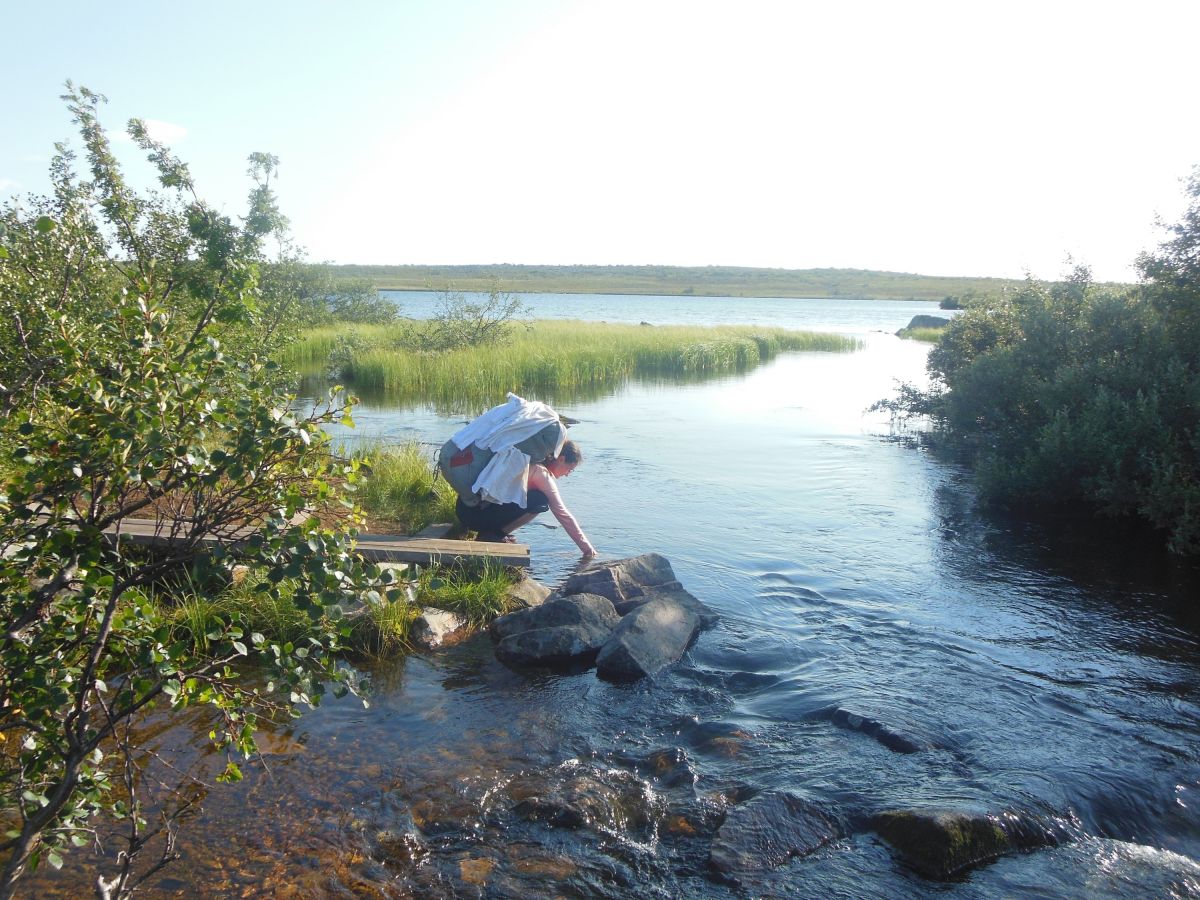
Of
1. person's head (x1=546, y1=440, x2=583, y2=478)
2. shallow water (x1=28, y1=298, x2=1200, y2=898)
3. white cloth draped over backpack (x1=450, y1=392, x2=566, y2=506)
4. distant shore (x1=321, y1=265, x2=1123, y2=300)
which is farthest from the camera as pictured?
distant shore (x1=321, y1=265, x2=1123, y2=300)

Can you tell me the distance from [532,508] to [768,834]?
17.2 feet

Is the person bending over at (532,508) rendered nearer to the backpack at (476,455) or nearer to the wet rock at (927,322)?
the backpack at (476,455)

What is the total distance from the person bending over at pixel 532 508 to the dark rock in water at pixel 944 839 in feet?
17.2

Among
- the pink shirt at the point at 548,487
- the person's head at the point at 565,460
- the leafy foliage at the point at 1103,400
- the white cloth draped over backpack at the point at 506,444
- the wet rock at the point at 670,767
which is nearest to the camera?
the wet rock at the point at 670,767

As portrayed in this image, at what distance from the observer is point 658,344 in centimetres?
3500

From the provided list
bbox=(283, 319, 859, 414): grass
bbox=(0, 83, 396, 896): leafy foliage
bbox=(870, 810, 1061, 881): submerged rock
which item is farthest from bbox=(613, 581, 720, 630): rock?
bbox=(283, 319, 859, 414): grass

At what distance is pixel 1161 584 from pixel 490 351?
20.8 metres

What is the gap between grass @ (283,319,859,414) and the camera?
25.1 metres

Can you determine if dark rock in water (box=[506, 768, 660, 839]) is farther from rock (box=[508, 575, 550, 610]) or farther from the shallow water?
rock (box=[508, 575, 550, 610])

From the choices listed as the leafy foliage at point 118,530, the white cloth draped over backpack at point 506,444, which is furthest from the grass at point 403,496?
the leafy foliage at point 118,530

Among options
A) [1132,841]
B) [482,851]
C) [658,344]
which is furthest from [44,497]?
[658,344]

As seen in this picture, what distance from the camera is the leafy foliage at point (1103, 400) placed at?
11625mm

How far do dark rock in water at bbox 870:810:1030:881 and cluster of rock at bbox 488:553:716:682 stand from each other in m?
2.63

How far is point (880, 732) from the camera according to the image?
654cm
